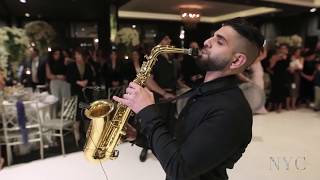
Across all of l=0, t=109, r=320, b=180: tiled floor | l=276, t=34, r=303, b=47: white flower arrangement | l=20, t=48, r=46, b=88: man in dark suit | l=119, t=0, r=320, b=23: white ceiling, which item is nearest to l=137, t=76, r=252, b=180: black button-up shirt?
l=0, t=109, r=320, b=180: tiled floor

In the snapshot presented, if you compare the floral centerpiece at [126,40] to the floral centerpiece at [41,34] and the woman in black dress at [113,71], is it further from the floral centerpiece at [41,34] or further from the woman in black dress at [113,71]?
the floral centerpiece at [41,34]

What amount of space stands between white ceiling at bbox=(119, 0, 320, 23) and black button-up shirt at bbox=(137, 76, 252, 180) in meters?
5.61

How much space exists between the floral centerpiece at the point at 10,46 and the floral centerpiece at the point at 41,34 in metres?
0.98

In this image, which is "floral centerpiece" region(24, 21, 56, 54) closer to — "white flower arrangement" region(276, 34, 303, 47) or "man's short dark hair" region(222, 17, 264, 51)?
"man's short dark hair" region(222, 17, 264, 51)

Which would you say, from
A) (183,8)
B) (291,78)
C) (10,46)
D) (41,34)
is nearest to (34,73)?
(41,34)

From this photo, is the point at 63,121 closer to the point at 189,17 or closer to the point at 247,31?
the point at 247,31

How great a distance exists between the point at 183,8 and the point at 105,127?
630cm

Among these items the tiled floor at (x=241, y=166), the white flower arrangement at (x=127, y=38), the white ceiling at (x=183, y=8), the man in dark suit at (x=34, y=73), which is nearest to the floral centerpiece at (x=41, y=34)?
the man in dark suit at (x=34, y=73)

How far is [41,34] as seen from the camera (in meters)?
5.94

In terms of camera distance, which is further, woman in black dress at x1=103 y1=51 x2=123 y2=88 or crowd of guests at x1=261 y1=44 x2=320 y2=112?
crowd of guests at x1=261 y1=44 x2=320 y2=112

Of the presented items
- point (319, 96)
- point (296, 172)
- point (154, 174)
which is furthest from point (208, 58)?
point (319, 96)

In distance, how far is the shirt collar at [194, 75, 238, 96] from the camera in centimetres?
122

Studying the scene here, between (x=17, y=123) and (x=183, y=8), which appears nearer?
(x=17, y=123)

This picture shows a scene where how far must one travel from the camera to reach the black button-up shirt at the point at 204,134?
3.49 feet
